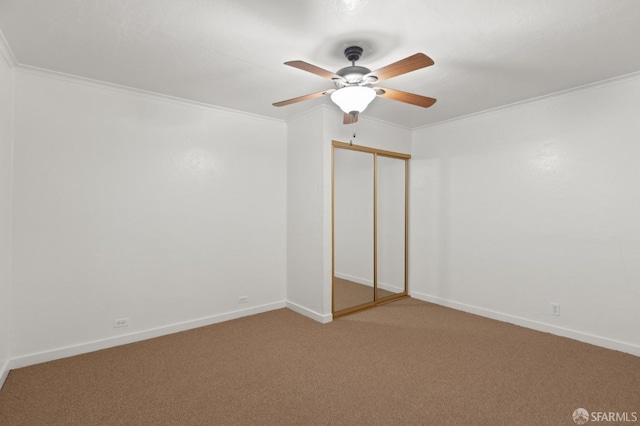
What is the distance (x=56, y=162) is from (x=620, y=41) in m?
4.60


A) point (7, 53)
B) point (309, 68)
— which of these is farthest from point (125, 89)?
point (309, 68)

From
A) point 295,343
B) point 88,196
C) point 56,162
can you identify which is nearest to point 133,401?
point 295,343

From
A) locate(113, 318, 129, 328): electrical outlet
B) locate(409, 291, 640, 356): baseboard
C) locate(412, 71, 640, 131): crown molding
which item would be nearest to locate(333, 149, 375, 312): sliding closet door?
locate(409, 291, 640, 356): baseboard

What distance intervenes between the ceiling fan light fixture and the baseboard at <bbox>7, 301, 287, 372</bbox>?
2.83m

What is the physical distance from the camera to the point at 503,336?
11.2 feet

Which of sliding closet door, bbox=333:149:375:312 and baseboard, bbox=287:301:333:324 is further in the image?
sliding closet door, bbox=333:149:375:312

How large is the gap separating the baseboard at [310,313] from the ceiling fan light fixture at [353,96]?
2450mm

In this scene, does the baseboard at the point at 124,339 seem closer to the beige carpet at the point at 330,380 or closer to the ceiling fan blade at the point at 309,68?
the beige carpet at the point at 330,380

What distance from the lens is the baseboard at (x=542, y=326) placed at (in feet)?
9.98

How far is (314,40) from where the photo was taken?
233cm

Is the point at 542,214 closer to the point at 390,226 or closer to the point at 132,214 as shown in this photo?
the point at 390,226

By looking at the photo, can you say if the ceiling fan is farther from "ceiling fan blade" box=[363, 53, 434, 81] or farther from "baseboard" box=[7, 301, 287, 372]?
"baseboard" box=[7, 301, 287, 372]

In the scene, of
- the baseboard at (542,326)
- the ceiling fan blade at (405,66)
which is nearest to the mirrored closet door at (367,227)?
the baseboard at (542,326)

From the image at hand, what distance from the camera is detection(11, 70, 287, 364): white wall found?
2.83 metres
